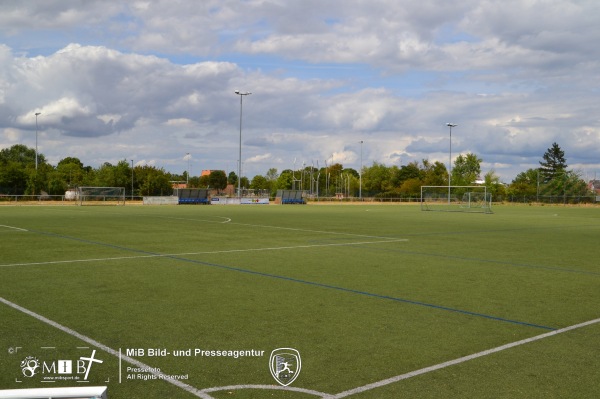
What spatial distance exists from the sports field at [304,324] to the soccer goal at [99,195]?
46.8 meters

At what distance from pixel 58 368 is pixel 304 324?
293 centimetres

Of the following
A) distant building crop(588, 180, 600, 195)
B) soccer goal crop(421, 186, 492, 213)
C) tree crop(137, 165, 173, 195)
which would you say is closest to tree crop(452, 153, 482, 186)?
distant building crop(588, 180, 600, 195)

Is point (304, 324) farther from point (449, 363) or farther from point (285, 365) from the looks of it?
point (449, 363)

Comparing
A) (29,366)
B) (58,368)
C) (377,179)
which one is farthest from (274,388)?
(377,179)

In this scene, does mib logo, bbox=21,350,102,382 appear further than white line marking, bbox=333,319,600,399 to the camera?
Yes

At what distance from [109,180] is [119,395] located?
94270 millimetres

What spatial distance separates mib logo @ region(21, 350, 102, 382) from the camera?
5.22 meters

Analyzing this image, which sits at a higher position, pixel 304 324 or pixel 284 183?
pixel 284 183

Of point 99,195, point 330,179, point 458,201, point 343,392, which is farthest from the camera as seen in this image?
point 330,179

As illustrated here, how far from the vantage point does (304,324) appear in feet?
23.5

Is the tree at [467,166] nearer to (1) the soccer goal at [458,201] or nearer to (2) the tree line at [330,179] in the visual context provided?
(2) the tree line at [330,179]

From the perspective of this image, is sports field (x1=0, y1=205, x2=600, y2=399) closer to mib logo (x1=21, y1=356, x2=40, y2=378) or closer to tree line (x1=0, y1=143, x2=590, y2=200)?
mib logo (x1=21, y1=356, x2=40, y2=378)

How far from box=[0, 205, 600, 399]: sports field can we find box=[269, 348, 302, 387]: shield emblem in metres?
0.06

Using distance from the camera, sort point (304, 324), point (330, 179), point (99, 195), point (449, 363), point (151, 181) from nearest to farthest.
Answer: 1. point (449, 363)
2. point (304, 324)
3. point (99, 195)
4. point (151, 181)
5. point (330, 179)
